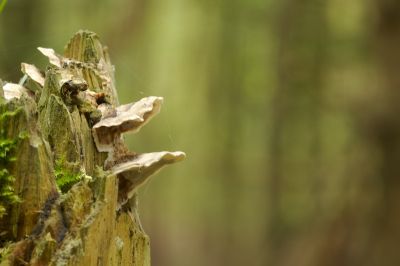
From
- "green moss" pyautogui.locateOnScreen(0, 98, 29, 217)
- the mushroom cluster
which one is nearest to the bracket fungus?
the mushroom cluster

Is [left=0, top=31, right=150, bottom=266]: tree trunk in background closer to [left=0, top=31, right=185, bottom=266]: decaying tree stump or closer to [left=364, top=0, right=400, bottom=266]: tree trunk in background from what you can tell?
[left=0, top=31, right=185, bottom=266]: decaying tree stump

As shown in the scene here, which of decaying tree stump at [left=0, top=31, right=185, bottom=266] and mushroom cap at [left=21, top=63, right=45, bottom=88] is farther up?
mushroom cap at [left=21, top=63, right=45, bottom=88]

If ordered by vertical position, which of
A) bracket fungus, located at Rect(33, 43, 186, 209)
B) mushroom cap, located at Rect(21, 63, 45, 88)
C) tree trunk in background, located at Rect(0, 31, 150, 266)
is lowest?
tree trunk in background, located at Rect(0, 31, 150, 266)

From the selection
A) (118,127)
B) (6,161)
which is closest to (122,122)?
(118,127)

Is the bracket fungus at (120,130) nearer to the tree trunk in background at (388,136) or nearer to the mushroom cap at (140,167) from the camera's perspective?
the mushroom cap at (140,167)

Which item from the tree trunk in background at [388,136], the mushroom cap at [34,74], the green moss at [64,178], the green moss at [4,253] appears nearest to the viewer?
the green moss at [4,253]

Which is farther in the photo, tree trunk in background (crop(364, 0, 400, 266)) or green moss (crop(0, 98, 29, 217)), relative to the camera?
tree trunk in background (crop(364, 0, 400, 266))

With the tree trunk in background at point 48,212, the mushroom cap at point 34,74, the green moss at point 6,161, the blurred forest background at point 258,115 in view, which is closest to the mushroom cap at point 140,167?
the tree trunk in background at point 48,212
